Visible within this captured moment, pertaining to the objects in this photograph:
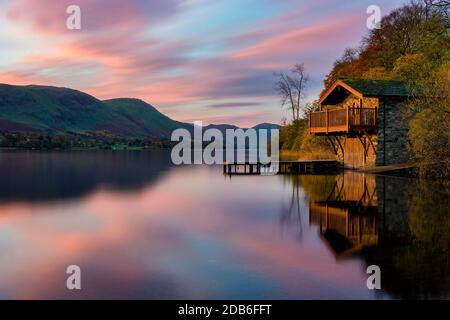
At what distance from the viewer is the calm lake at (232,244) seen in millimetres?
8781

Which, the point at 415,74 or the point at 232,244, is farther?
the point at 415,74

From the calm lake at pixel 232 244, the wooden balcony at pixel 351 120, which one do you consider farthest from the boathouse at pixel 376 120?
the calm lake at pixel 232 244

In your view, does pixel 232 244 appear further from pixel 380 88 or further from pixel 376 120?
pixel 380 88

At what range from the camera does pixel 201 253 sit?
38.3 ft

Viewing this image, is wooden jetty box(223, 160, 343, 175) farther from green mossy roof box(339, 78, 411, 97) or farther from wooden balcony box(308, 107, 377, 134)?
green mossy roof box(339, 78, 411, 97)

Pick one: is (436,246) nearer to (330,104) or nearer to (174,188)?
(174,188)

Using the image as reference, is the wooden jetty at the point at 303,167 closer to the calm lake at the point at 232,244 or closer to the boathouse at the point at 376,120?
the boathouse at the point at 376,120

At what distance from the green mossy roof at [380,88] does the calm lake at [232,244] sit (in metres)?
8.75

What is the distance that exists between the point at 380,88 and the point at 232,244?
22.5 metres

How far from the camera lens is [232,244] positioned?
12688mm

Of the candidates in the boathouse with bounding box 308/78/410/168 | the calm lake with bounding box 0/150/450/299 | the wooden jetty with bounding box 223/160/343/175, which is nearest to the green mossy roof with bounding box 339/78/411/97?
the boathouse with bounding box 308/78/410/168

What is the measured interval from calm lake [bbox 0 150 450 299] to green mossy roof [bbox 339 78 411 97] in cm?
875

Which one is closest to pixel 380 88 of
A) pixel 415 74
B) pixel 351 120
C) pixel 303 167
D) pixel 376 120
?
pixel 376 120

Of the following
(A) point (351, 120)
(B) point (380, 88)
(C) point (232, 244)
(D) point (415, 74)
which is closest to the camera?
(C) point (232, 244)
